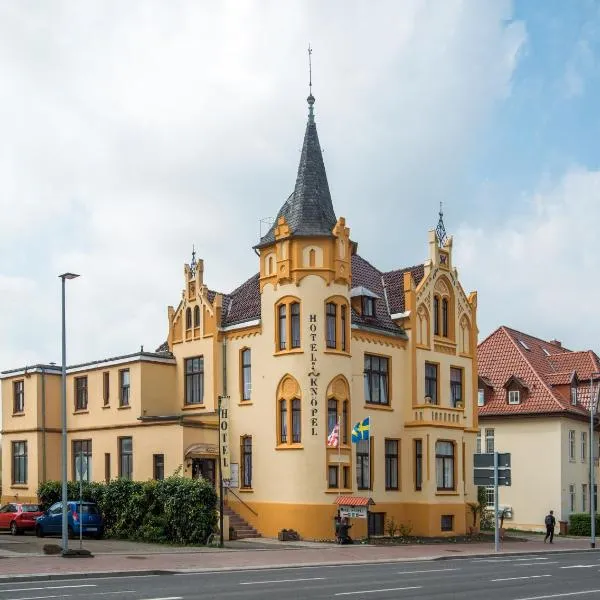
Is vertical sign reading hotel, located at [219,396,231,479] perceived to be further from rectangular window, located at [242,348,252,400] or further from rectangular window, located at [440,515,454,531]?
rectangular window, located at [440,515,454,531]

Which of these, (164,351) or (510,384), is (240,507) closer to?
(164,351)

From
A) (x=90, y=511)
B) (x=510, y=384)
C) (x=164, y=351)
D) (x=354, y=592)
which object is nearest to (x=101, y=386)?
(x=164, y=351)

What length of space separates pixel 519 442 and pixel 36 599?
4233cm

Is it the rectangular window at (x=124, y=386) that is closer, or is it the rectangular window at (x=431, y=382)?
the rectangular window at (x=431, y=382)

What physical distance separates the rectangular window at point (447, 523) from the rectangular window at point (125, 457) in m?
14.3

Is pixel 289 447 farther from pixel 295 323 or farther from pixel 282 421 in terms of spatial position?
pixel 295 323

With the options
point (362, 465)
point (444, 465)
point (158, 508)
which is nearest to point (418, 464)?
point (444, 465)

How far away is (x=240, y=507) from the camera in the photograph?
43.0m

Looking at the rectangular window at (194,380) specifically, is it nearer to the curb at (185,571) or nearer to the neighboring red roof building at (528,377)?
the curb at (185,571)

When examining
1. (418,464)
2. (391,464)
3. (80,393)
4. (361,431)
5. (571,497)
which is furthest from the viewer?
(571,497)

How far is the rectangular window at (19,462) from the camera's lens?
52219 mm

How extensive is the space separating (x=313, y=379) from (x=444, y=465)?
913 centimetres

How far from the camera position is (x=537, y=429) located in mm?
56781

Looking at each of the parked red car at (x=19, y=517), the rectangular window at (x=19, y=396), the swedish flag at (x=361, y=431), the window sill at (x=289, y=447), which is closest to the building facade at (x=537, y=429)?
the swedish flag at (x=361, y=431)
